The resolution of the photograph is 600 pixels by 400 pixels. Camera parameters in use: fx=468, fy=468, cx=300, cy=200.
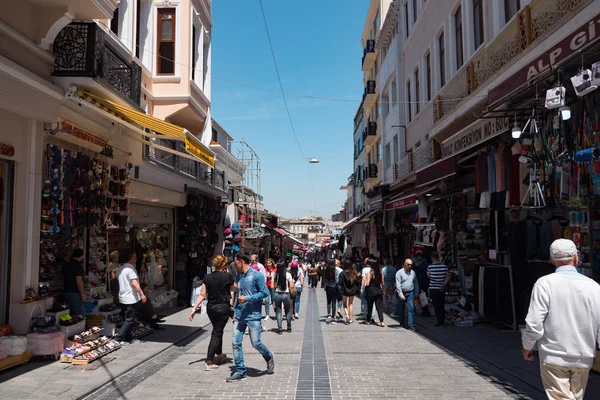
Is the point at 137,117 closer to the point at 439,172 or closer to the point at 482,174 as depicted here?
the point at 482,174

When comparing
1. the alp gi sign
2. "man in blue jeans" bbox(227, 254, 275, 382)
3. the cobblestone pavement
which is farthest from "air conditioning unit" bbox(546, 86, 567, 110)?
"man in blue jeans" bbox(227, 254, 275, 382)

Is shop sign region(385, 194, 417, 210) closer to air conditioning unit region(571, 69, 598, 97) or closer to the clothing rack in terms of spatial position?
the clothing rack

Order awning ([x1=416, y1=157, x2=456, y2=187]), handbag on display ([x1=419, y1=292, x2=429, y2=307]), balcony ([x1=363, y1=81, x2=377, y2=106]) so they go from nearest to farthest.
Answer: awning ([x1=416, y1=157, x2=456, y2=187])
handbag on display ([x1=419, y1=292, x2=429, y2=307])
balcony ([x1=363, y1=81, x2=377, y2=106])

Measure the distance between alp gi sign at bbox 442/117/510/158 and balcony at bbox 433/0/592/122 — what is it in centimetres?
126

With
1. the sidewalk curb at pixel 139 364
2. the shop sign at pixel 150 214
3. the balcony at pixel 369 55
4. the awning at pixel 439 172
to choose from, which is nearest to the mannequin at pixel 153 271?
the shop sign at pixel 150 214

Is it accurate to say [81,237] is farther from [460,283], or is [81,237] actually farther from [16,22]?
[460,283]

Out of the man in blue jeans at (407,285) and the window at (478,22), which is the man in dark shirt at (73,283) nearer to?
the man in blue jeans at (407,285)

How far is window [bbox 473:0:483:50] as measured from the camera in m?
12.3

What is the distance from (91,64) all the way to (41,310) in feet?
13.6

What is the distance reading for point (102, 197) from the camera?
9.70 metres

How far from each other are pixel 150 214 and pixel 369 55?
22305 mm

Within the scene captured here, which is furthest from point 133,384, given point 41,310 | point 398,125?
point 398,125

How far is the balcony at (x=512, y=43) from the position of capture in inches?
299

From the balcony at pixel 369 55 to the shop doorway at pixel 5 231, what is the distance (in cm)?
2564
